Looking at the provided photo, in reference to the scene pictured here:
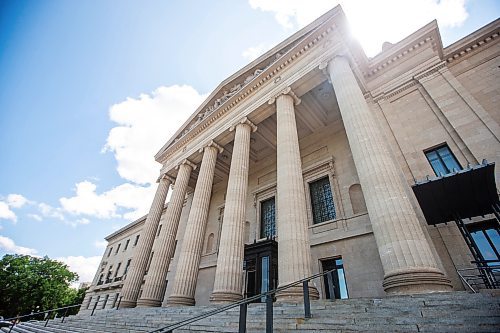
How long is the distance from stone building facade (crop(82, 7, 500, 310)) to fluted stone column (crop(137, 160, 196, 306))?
0.06m

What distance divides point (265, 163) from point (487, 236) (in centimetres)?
1168

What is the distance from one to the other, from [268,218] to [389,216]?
9572 millimetres

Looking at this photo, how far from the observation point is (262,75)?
12.6 m

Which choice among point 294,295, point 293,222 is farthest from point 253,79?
point 294,295

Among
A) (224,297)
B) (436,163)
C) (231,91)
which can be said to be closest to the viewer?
(224,297)

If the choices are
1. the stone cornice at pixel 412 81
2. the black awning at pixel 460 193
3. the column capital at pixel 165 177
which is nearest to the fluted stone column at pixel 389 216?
A: the black awning at pixel 460 193

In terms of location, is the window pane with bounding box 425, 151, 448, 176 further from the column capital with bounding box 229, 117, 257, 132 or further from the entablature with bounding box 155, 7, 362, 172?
the column capital with bounding box 229, 117, 257, 132

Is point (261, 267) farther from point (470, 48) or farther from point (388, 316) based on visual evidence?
point (470, 48)

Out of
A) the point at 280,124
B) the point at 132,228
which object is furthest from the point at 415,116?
the point at 132,228

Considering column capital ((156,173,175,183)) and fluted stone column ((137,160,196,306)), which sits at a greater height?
column capital ((156,173,175,183))

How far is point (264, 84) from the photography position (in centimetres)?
1272

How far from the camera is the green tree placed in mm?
26750

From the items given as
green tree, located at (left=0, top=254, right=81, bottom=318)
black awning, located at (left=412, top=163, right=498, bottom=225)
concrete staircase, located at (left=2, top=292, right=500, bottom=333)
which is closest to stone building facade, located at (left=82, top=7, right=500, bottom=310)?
black awning, located at (left=412, top=163, right=498, bottom=225)

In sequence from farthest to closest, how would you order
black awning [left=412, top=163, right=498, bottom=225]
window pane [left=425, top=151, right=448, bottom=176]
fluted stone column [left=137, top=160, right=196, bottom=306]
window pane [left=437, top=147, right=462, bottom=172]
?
1. fluted stone column [left=137, top=160, right=196, bottom=306]
2. window pane [left=425, top=151, right=448, bottom=176]
3. window pane [left=437, top=147, right=462, bottom=172]
4. black awning [left=412, top=163, right=498, bottom=225]
